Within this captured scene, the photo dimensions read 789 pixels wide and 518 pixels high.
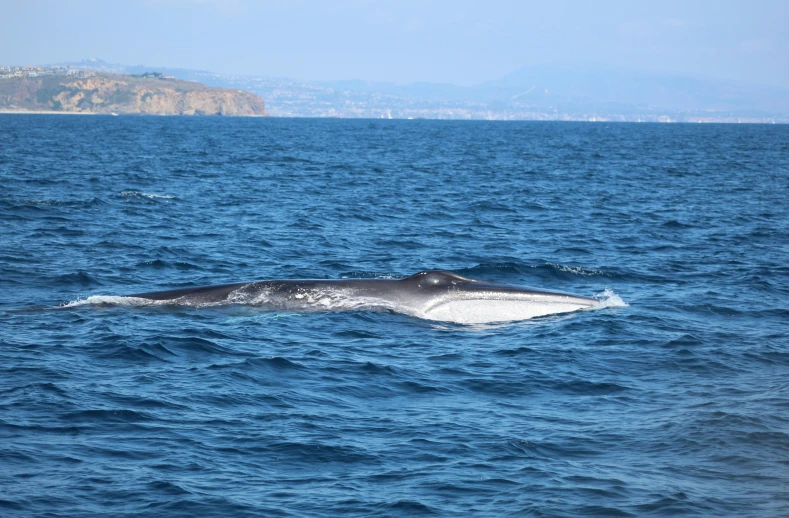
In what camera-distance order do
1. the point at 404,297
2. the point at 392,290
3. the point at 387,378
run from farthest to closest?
the point at 392,290 < the point at 404,297 < the point at 387,378

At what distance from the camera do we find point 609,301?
23.4 meters

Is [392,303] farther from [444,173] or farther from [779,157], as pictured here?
[779,157]

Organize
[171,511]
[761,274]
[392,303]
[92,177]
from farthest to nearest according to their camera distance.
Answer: [92,177], [761,274], [392,303], [171,511]

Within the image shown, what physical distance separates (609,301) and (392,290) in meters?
5.67

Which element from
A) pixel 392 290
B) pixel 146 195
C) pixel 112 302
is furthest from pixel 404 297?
pixel 146 195

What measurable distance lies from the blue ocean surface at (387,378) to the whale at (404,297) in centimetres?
40

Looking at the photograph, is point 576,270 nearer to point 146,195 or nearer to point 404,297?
point 404,297

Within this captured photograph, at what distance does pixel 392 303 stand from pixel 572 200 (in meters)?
30.4

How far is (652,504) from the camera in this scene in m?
11.6

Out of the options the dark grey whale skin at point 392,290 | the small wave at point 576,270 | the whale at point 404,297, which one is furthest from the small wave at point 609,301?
the small wave at point 576,270

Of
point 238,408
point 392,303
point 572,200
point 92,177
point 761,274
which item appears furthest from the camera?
point 92,177

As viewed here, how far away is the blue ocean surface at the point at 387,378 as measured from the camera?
11953 millimetres

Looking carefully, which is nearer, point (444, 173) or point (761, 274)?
point (761, 274)

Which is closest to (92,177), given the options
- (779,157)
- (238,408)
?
(238,408)
